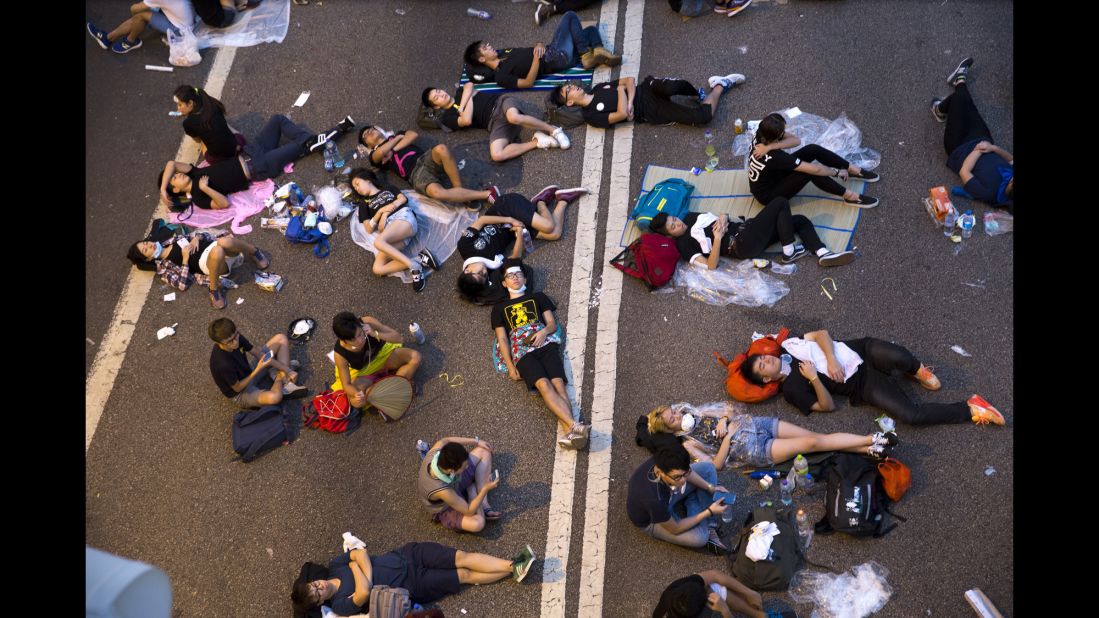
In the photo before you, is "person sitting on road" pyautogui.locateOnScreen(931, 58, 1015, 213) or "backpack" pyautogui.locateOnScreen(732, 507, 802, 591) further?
"person sitting on road" pyautogui.locateOnScreen(931, 58, 1015, 213)

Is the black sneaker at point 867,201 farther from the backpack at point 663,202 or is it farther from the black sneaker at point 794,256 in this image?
the backpack at point 663,202

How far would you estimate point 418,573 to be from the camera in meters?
7.09

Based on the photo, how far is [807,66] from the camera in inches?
392

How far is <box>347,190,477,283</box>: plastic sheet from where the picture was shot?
934cm

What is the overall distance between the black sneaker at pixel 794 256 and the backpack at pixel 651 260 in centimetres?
105

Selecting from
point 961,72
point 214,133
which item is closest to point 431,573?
point 214,133

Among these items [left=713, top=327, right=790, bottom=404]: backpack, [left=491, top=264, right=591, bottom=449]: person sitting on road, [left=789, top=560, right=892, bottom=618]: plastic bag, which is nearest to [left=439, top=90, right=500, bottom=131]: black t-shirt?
[left=491, top=264, right=591, bottom=449]: person sitting on road

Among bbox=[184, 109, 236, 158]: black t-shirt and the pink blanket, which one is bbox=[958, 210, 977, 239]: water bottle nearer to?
the pink blanket

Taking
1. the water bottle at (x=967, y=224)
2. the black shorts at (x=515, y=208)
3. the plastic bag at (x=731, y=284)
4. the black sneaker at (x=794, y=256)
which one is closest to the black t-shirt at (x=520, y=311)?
the black shorts at (x=515, y=208)

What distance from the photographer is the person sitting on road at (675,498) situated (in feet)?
21.7

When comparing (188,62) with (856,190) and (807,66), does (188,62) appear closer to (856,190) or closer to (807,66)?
(807,66)

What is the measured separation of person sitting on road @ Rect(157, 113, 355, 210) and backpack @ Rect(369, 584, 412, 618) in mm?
5345

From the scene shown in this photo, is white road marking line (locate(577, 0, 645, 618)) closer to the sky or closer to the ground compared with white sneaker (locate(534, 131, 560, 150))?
closer to the ground

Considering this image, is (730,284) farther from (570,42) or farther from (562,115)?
(570,42)
